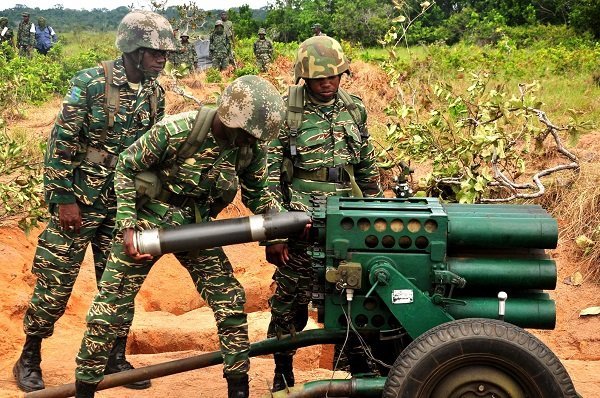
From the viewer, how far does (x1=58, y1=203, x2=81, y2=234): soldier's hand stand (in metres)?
4.75

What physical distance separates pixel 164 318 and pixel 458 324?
3.96 m

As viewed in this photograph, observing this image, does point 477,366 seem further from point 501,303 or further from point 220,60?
point 220,60

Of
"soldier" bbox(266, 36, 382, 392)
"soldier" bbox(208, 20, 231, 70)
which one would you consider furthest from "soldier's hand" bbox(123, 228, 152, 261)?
"soldier" bbox(208, 20, 231, 70)

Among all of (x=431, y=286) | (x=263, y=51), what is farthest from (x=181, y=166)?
(x=263, y=51)

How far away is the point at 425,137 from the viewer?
287 inches

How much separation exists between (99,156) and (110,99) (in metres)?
0.34

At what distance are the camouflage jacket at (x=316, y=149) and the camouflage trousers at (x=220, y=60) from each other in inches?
513

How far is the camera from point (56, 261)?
15.9 ft

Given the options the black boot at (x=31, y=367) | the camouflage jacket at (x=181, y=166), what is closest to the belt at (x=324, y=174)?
the camouflage jacket at (x=181, y=166)

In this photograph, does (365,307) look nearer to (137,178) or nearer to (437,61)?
(137,178)

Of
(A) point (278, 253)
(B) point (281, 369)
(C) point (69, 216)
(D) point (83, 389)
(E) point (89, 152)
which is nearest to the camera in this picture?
(D) point (83, 389)

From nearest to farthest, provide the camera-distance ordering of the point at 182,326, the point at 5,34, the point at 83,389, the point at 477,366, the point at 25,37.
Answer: the point at 477,366
the point at 83,389
the point at 182,326
the point at 5,34
the point at 25,37

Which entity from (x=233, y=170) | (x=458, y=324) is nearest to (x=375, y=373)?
(x=458, y=324)

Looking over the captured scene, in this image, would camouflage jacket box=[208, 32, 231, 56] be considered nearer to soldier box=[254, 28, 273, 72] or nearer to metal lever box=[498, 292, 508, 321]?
soldier box=[254, 28, 273, 72]
